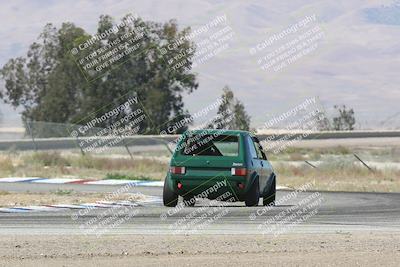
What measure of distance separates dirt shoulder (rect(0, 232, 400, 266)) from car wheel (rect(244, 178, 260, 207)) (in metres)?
4.72

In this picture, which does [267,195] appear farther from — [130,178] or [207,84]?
[207,84]

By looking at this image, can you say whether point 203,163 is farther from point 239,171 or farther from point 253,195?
point 253,195

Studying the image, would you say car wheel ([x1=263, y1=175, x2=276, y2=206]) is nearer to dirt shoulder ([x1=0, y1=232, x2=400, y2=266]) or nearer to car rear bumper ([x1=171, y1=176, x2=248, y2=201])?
car rear bumper ([x1=171, y1=176, x2=248, y2=201])

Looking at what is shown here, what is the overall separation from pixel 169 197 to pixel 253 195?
1617 millimetres

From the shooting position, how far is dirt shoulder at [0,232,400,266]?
11.6 meters

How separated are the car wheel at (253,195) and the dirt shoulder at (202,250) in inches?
186

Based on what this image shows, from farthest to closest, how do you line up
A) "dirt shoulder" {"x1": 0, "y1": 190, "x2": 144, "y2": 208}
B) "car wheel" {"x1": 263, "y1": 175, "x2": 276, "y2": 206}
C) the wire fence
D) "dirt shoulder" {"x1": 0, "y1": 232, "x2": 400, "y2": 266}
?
the wire fence
"dirt shoulder" {"x1": 0, "y1": 190, "x2": 144, "y2": 208}
"car wheel" {"x1": 263, "y1": 175, "x2": 276, "y2": 206}
"dirt shoulder" {"x1": 0, "y1": 232, "x2": 400, "y2": 266}

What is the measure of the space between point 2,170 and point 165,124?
117ft

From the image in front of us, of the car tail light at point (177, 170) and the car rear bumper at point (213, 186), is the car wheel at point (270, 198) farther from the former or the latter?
the car tail light at point (177, 170)

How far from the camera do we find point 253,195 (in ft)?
65.9

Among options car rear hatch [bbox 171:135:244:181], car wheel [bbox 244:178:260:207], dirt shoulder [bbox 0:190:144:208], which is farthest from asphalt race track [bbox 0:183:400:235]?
dirt shoulder [bbox 0:190:144:208]

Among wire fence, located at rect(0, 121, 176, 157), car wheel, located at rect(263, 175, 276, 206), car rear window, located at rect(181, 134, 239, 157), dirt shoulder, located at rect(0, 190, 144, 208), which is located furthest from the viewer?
wire fence, located at rect(0, 121, 176, 157)

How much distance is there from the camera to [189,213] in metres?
19.0

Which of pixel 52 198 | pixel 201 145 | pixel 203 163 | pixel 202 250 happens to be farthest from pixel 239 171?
pixel 202 250
